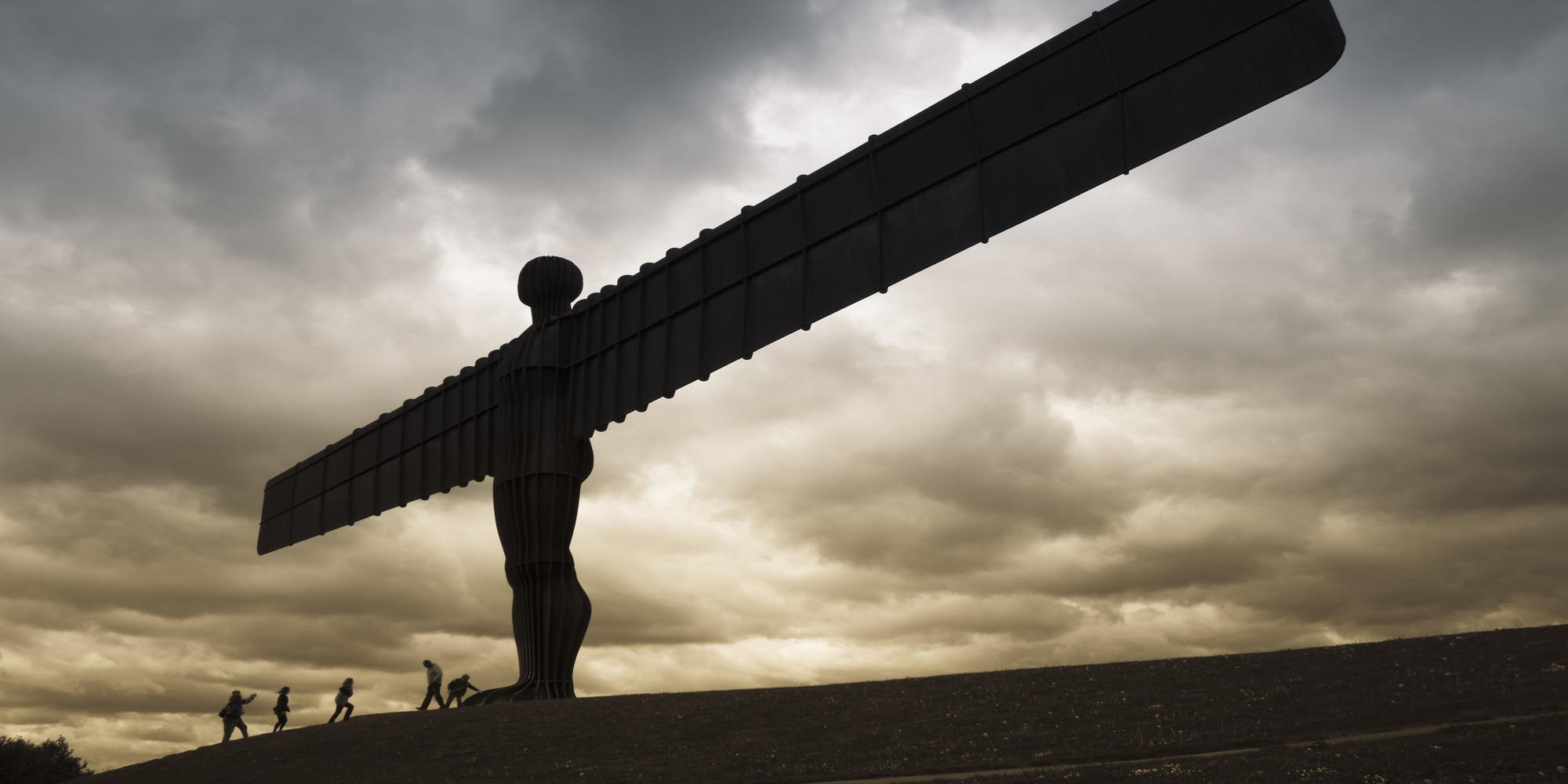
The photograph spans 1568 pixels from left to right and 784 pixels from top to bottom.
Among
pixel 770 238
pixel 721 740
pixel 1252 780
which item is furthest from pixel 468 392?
pixel 1252 780

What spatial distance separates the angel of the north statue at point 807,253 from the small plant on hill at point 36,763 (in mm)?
14484

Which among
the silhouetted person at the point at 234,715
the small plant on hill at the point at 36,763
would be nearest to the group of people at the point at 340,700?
the silhouetted person at the point at 234,715

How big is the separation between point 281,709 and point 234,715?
2.78ft

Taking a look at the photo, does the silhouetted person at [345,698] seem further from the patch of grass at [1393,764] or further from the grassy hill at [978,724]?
the patch of grass at [1393,764]

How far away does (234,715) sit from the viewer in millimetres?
20906

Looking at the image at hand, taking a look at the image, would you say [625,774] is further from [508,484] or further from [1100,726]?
[508,484]

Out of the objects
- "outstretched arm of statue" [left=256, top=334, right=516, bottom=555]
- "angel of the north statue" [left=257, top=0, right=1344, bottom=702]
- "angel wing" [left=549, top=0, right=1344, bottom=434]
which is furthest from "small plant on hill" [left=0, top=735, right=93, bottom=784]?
"angel wing" [left=549, top=0, right=1344, bottom=434]

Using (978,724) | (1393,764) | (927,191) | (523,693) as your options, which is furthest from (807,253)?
(1393,764)

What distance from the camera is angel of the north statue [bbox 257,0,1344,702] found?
47.4 ft

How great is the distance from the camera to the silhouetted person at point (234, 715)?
20.8 m

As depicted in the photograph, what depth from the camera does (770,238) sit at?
725 inches

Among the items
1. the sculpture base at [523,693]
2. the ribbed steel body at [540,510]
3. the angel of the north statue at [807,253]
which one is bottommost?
the sculpture base at [523,693]

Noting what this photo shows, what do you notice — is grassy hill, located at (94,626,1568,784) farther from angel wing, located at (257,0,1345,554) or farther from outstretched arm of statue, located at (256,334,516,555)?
outstretched arm of statue, located at (256,334,516,555)

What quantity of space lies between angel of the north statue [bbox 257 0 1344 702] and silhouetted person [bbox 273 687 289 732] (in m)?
4.67
